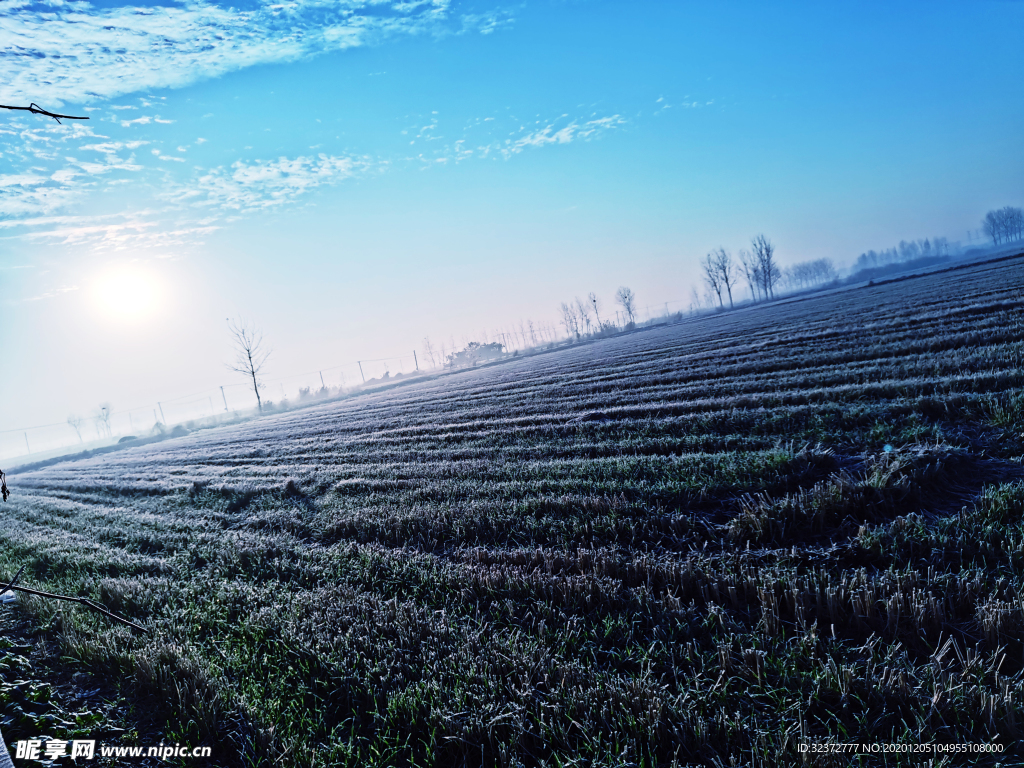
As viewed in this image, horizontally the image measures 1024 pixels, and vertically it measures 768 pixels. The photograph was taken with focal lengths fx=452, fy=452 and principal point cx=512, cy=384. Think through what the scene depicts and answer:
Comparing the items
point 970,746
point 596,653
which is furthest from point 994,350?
point 596,653

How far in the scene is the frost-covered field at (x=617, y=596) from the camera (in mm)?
2516

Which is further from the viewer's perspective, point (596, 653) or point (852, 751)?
point (596, 653)

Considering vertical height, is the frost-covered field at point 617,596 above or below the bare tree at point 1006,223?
below

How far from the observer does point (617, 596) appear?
3668mm

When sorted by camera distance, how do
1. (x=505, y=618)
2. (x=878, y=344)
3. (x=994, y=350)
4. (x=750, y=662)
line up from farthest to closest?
(x=878, y=344)
(x=994, y=350)
(x=505, y=618)
(x=750, y=662)

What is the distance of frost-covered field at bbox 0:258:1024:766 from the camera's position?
8.25ft

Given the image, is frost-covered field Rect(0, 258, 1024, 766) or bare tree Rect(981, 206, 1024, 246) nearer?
frost-covered field Rect(0, 258, 1024, 766)

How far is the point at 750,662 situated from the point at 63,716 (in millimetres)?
4577

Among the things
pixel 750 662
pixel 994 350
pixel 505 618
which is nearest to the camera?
pixel 750 662

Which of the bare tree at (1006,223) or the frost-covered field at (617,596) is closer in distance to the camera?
the frost-covered field at (617,596)

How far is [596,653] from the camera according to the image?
10.2 ft

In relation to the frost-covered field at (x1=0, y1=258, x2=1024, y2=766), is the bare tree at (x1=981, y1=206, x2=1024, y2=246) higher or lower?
higher

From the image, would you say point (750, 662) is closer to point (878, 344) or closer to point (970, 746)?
point (970, 746)

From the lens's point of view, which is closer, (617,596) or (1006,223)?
(617,596)
